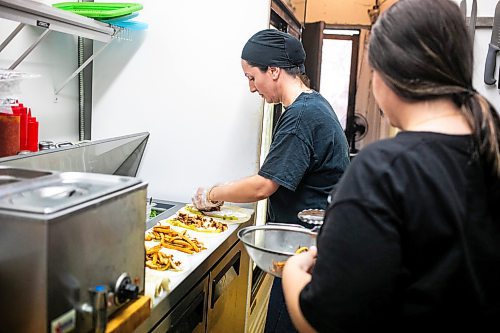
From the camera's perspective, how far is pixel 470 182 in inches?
31.7

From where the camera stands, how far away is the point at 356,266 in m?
0.78

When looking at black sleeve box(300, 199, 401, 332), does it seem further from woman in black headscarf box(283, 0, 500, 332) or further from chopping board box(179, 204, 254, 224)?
chopping board box(179, 204, 254, 224)

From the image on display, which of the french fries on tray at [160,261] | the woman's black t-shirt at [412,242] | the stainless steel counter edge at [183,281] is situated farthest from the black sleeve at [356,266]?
the french fries on tray at [160,261]

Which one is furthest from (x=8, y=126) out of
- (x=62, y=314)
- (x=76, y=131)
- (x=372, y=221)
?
(x=372, y=221)

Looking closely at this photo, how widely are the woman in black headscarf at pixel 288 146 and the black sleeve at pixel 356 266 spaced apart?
897 millimetres

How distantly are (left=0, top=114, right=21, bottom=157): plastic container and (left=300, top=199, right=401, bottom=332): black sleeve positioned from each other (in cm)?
118

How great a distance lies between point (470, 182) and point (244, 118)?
1445 millimetres

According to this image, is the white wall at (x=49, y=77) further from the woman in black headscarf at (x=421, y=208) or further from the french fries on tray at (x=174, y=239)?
the woman in black headscarf at (x=421, y=208)

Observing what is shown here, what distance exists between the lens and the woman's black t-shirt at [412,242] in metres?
0.78

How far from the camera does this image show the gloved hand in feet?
6.68

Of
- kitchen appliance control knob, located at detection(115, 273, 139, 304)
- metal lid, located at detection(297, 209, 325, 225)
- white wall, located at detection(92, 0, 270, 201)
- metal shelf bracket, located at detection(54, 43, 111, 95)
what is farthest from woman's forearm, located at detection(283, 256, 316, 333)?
metal shelf bracket, located at detection(54, 43, 111, 95)

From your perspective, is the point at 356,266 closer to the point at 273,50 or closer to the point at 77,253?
the point at 77,253

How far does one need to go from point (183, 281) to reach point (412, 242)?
789mm

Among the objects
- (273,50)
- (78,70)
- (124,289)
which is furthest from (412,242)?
(78,70)
